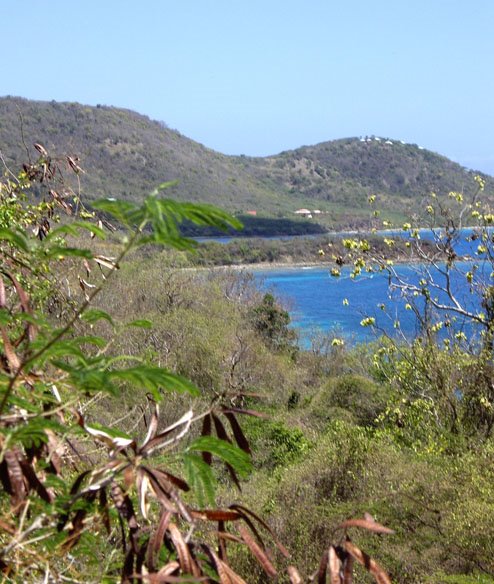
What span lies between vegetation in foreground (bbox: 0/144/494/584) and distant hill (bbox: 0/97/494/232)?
12.5m

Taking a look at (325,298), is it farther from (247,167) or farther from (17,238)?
(17,238)

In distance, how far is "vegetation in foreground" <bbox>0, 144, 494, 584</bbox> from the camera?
4.01ft

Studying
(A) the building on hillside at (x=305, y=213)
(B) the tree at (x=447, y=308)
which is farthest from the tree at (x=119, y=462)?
(A) the building on hillside at (x=305, y=213)

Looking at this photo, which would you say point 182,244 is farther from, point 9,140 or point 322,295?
point 322,295

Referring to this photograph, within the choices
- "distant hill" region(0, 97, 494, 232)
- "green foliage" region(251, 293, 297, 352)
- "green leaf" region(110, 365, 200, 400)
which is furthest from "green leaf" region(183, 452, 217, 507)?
"distant hill" region(0, 97, 494, 232)

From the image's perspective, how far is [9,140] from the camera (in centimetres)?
3609

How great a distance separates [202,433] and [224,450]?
126 millimetres

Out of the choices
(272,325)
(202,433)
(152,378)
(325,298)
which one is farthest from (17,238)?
(325,298)

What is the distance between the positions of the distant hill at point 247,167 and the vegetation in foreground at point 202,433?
12482mm

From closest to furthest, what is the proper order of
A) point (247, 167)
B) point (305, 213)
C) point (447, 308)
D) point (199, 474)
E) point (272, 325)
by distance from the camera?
point (199, 474) < point (447, 308) < point (272, 325) < point (305, 213) < point (247, 167)

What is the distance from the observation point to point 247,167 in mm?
96312

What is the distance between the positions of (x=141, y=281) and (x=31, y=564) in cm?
2398

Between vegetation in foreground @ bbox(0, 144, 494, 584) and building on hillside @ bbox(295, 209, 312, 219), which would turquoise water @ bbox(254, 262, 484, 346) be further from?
building on hillside @ bbox(295, 209, 312, 219)

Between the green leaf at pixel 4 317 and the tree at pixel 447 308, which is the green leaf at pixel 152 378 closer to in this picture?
the green leaf at pixel 4 317
